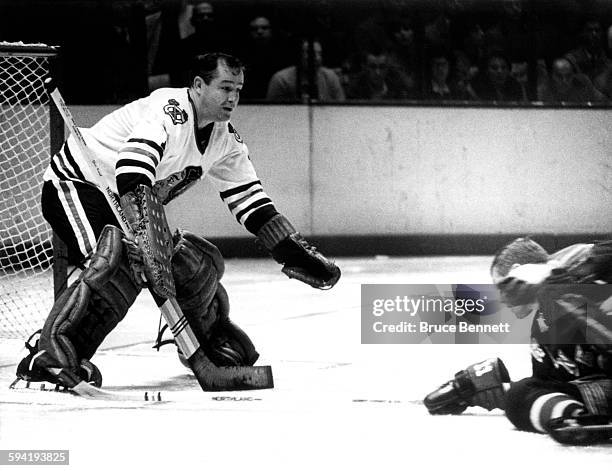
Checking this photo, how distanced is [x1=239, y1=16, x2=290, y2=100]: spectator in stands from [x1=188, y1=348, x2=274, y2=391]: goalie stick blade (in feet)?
16.7

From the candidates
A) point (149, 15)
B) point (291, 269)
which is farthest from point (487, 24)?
point (291, 269)

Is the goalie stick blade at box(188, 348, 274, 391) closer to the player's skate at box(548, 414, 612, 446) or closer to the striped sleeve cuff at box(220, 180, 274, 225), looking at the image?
the striped sleeve cuff at box(220, 180, 274, 225)

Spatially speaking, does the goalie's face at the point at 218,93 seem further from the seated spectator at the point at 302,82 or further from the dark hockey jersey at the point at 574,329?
the seated spectator at the point at 302,82

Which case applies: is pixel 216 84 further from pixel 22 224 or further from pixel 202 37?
pixel 202 37

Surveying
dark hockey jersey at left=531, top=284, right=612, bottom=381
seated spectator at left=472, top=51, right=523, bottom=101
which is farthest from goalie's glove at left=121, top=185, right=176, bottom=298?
seated spectator at left=472, top=51, right=523, bottom=101

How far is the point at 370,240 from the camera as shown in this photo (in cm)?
981

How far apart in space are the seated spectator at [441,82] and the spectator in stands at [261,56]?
3.61ft

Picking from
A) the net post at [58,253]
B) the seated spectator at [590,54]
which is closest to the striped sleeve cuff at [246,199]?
the net post at [58,253]

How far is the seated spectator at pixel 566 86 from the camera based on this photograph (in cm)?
994

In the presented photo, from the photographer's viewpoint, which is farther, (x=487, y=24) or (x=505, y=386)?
(x=487, y=24)

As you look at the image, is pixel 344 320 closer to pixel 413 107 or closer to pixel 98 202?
pixel 98 202

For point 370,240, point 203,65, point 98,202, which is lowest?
point 370,240

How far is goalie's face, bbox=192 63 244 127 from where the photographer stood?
4531 mm

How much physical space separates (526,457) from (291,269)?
1.69 metres
